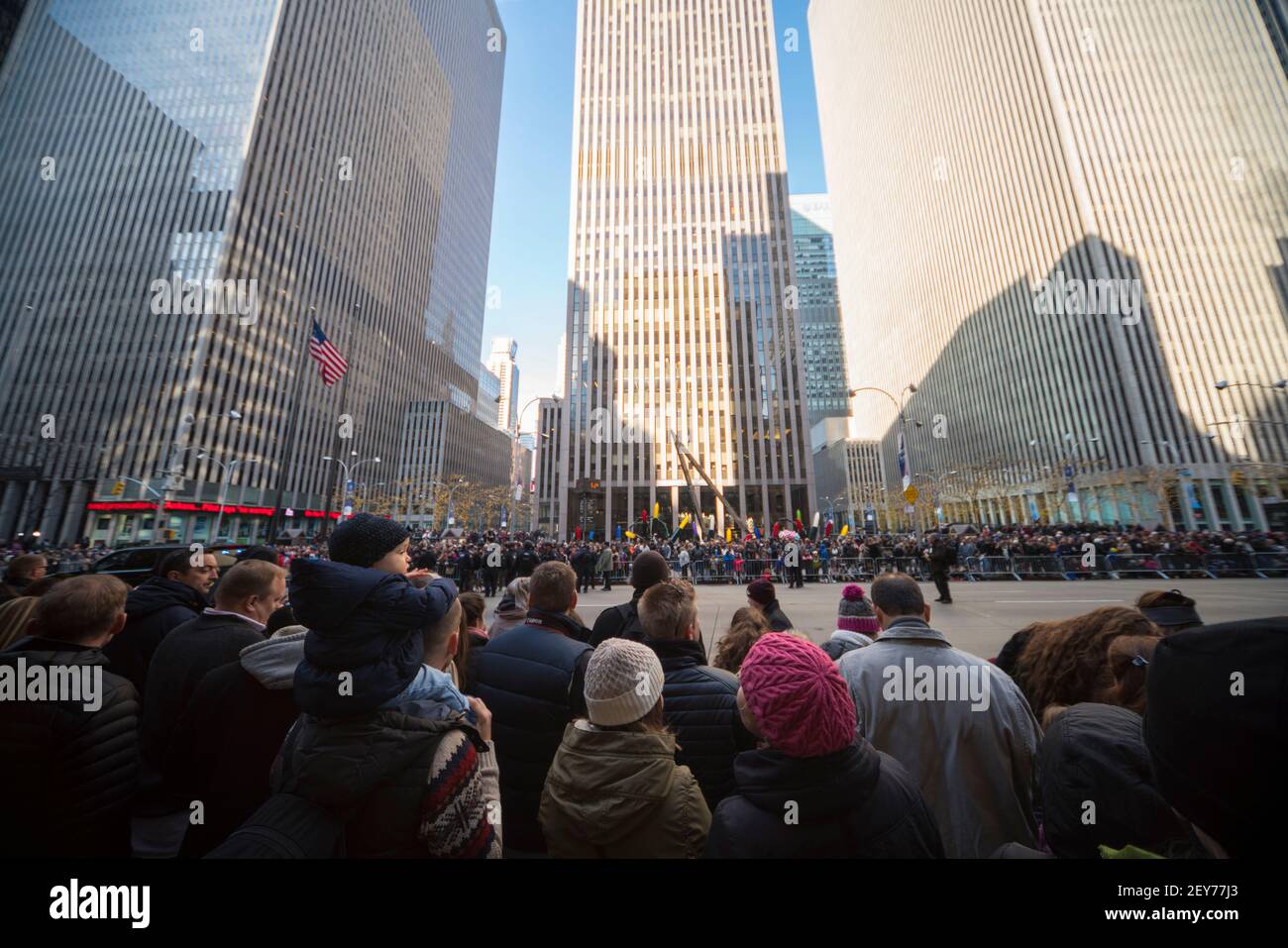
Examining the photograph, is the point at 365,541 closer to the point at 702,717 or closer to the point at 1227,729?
the point at 702,717

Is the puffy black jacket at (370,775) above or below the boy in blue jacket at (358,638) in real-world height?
below

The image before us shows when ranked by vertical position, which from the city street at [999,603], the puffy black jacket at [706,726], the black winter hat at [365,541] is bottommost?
the city street at [999,603]

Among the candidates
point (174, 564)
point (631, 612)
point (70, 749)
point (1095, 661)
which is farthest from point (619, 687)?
point (174, 564)

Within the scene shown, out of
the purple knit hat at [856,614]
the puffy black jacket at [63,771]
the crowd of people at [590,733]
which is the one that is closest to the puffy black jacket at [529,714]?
the crowd of people at [590,733]

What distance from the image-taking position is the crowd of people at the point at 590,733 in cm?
162

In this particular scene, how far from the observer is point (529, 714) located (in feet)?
10.3

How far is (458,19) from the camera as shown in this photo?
4031 inches

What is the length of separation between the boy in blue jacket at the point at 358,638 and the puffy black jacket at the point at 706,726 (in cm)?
141

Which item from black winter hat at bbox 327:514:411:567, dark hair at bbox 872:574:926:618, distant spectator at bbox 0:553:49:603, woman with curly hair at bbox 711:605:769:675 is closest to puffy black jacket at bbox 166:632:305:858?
black winter hat at bbox 327:514:411:567

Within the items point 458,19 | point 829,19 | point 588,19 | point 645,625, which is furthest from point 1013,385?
point 458,19

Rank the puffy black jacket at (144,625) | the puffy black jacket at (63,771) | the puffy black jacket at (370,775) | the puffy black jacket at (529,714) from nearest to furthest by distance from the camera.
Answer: the puffy black jacket at (370,775) → the puffy black jacket at (63,771) → the puffy black jacket at (529,714) → the puffy black jacket at (144,625)

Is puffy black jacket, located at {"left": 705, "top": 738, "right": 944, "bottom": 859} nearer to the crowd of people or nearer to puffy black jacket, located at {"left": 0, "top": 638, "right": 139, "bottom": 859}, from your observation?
the crowd of people

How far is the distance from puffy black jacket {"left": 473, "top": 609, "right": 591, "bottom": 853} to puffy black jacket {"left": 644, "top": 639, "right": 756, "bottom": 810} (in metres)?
0.62

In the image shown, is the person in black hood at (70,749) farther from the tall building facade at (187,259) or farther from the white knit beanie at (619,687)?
the tall building facade at (187,259)
